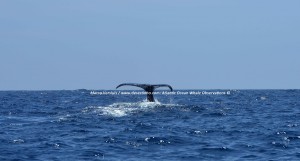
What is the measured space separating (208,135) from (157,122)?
20.8ft

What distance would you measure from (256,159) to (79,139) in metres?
8.68

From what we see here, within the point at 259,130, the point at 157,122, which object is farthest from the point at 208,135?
the point at 157,122

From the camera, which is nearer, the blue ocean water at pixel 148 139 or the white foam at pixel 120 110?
the blue ocean water at pixel 148 139

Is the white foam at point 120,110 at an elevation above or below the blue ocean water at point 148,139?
above

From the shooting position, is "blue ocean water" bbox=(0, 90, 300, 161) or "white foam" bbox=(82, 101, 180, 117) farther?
"white foam" bbox=(82, 101, 180, 117)

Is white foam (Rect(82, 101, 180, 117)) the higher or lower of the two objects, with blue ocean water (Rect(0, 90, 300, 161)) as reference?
higher

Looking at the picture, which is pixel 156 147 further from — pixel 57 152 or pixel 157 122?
pixel 157 122

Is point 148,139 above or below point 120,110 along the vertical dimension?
below

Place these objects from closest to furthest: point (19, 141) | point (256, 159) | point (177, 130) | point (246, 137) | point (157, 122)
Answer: point (256, 159), point (19, 141), point (246, 137), point (177, 130), point (157, 122)

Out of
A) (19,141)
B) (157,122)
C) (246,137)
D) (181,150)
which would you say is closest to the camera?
(181,150)

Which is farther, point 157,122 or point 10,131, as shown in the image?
point 157,122

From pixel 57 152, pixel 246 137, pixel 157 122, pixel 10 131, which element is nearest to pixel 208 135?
pixel 246 137

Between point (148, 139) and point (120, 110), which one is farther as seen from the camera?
point (120, 110)

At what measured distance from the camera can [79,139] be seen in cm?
2350
